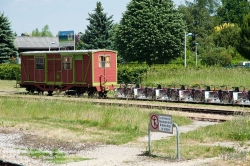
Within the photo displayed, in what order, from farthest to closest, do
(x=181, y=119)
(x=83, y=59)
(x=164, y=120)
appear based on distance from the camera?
(x=83, y=59) → (x=181, y=119) → (x=164, y=120)

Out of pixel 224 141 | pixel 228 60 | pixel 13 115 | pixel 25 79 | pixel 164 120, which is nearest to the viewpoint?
pixel 164 120

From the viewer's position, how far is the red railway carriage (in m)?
31.6

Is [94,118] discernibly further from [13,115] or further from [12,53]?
[12,53]

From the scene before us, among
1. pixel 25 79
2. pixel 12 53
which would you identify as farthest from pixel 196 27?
pixel 25 79

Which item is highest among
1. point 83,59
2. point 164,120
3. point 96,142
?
point 83,59

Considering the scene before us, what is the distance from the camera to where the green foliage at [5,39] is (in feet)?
203

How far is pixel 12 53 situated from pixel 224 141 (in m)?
52.2

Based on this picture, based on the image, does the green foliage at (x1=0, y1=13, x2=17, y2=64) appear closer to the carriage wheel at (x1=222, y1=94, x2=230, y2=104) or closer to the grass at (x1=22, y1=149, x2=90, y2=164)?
the carriage wheel at (x1=222, y1=94, x2=230, y2=104)

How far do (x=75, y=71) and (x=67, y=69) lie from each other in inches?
32.2

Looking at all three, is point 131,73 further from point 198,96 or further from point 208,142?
point 208,142

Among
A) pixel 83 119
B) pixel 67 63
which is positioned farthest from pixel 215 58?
pixel 83 119

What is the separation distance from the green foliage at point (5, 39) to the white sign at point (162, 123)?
5142 centimetres

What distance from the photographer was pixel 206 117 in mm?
20344

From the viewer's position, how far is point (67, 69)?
3294cm
